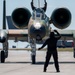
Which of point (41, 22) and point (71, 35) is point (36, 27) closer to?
point (41, 22)

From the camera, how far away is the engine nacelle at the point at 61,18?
22.9 metres

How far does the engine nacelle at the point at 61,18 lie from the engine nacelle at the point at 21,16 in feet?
5.32

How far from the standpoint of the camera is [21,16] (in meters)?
23.1

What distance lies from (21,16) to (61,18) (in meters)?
2.54

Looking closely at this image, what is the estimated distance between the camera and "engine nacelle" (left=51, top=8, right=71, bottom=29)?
75.1 feet

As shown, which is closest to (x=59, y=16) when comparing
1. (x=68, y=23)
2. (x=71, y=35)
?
(x=68, y=23)

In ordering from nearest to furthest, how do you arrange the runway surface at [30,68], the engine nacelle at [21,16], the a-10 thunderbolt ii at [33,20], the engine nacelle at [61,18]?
the runway surface at [30,68] → the a-10 thunderbolt ii at [33,20] → the engine nacelle at [61,18] → the engine nacelle at [21,16]

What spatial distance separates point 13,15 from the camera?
2336 centimetres

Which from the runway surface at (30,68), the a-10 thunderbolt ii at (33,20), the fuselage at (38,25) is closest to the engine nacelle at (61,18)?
the a-10 thunderbolt ii at (33,20)

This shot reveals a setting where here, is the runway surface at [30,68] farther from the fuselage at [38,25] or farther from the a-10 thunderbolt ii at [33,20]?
the fuselage at [38,25]

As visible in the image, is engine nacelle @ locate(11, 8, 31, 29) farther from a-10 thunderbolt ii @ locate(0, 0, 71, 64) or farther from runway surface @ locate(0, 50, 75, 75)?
runway surface @ locate(0, 50, 75, 75)

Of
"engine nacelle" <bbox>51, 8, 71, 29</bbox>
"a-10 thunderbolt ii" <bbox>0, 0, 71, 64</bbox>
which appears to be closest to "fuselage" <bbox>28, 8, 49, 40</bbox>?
"a-10 thunderbolt ii" <bbox>0, 0, 71, 64</bbox>

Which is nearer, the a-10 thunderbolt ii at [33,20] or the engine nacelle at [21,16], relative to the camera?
the a-10 thunderbolt ii at [33,20]

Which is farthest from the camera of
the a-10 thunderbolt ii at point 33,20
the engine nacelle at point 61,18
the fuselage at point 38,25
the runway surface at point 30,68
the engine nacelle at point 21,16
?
the engine nacelle at point 21,16
